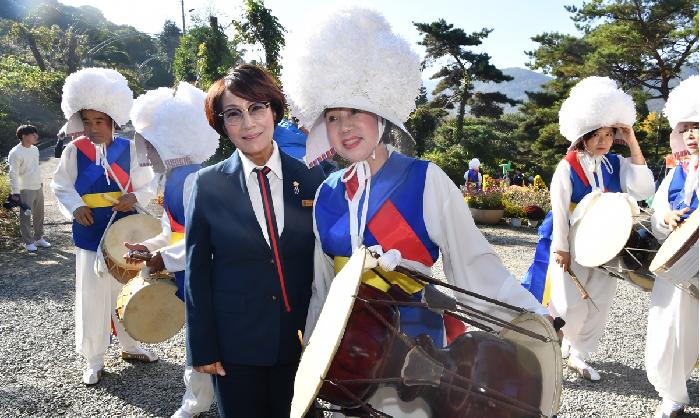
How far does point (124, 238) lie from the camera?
374 centimetres

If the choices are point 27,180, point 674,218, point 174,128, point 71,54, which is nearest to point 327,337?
point 174,128

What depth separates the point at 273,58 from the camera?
750 inches

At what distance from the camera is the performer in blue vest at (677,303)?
324cm

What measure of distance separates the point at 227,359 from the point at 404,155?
40.7 inches

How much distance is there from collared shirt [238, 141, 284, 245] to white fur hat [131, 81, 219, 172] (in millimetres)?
1233

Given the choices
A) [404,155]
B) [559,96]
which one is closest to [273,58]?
[559,96]

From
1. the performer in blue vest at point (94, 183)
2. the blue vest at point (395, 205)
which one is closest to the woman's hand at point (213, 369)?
the blue vest at point (395, 205)

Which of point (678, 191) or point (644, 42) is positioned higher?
point (644, 42)

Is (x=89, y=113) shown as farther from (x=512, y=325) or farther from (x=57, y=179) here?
(x=512, y=325)

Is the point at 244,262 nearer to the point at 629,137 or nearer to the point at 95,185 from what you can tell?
the point at 95,185

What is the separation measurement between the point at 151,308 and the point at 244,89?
6.19ft

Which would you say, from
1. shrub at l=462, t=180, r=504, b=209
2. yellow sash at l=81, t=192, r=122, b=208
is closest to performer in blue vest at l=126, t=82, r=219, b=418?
yellow sash at l=81, t=192, r=122, b=208

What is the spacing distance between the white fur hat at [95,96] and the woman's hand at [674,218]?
3716 millimetres

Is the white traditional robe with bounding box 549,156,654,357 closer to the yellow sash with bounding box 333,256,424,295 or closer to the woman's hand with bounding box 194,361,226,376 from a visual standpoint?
the yellow sash with bounding box 333,256,424,295
